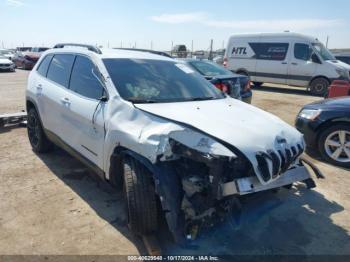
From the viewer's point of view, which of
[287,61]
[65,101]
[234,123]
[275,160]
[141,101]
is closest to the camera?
[275,160]

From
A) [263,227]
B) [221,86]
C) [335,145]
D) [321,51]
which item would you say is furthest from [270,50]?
[263,227]

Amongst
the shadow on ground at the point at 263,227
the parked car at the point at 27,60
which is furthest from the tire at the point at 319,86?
the parked car at the point at 27,60

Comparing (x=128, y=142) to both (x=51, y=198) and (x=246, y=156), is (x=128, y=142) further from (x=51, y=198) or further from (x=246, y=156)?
(x=51, y=198)

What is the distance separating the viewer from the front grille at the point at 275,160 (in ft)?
9.12

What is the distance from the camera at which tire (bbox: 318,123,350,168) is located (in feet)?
17.5

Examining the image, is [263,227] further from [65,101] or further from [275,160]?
[65,101]

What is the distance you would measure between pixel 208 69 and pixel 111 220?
5.94m

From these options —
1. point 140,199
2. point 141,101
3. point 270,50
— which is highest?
point 270,50

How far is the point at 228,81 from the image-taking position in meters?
7.54

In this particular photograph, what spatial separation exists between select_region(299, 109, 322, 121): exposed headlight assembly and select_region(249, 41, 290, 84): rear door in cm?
951

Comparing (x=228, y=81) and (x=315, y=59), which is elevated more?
(x=315, y=59)

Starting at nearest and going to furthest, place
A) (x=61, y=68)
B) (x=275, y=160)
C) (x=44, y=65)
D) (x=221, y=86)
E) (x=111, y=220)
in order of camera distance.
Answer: (x=275, y=160), (x=111, y=220), (x=61, y=68), (x=44, y=65), (x=221, y=86)


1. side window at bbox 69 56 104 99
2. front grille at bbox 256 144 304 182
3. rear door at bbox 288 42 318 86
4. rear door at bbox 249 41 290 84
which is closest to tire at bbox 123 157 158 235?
front grille at bbox 256 144 304 182

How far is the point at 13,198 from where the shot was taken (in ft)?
13.0
